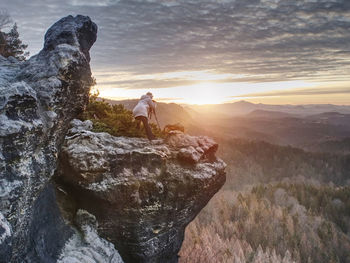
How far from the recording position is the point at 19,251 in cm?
340

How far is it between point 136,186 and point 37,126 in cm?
225

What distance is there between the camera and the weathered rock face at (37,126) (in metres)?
3.25

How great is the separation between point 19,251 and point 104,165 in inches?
78.2

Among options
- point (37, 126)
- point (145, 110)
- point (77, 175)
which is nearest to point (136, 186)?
point (77, 175)

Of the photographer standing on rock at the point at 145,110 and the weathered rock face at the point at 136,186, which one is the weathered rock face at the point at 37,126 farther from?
the photographer standing on rock at the point at 145,110

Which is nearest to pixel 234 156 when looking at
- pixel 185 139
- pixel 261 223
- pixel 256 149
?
pixel 256 149

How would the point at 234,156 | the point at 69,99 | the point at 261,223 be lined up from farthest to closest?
the point at 234,156 < the point at 261,223 < the point at 69,99

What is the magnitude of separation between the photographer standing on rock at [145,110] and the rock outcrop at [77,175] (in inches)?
14.1

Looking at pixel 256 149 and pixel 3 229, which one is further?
pixel 256 149

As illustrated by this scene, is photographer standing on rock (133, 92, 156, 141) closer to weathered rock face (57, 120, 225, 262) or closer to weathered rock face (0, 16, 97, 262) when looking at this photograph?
weathered rock face (57, 120, 225, 262)

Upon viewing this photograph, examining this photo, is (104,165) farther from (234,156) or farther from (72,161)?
(234,156)

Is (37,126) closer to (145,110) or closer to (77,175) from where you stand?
(77,175)

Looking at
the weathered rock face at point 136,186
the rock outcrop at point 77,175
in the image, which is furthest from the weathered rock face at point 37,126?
the weathered rock face at point 136,186

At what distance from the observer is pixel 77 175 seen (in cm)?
496
